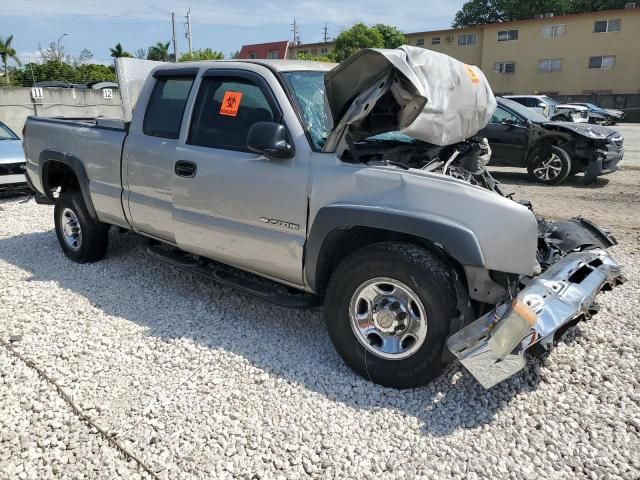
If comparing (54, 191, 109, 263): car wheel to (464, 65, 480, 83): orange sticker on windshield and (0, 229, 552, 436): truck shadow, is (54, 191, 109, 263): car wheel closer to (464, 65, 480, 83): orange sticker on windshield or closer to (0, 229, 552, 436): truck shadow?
(0, 229, 552, 436): truck shadow

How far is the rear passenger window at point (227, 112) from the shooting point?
→ 3625 millimetres

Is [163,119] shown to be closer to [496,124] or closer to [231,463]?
[231,463]

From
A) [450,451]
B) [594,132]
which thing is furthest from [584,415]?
[594,132]

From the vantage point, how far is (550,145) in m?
9.99

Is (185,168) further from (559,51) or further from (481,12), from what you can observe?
(481,12)

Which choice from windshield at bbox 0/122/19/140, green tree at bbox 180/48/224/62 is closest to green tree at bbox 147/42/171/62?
green tree at bbox 180/48/224/62

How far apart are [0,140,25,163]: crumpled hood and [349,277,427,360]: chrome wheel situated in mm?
7884

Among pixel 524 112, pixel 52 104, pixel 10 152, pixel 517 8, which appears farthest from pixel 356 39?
pixel 10 152

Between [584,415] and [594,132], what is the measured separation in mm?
8249

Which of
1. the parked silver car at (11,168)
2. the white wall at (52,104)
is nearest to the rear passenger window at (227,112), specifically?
Result: the parked silver car at (11,168)

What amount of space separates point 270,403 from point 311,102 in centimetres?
199

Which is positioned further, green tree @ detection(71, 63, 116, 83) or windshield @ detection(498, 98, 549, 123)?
green tree @ detection(71, 63, 116, 83)

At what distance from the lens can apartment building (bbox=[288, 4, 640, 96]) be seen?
39.0 metres

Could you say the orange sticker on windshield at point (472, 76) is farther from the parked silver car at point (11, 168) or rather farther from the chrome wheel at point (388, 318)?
the parked silver car at point (11, 168)
